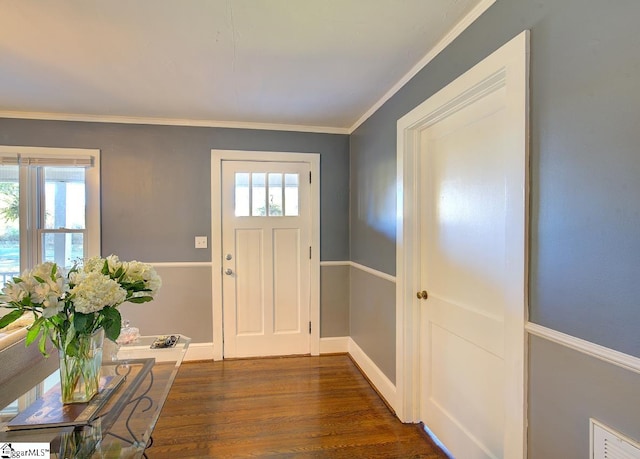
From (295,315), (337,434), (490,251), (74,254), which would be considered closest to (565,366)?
(490,251)

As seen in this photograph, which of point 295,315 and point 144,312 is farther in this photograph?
point 295,315

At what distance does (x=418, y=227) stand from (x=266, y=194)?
5.34ft

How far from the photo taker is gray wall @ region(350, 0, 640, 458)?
0.85 meters

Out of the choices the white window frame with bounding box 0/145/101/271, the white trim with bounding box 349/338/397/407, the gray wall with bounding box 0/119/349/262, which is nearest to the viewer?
the white trim with bounding box 349/338/397/407

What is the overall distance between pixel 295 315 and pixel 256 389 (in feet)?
2.75

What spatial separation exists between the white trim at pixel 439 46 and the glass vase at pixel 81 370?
201cm

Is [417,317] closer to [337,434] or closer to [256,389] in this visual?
[337,434]

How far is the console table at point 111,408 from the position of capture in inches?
40.9

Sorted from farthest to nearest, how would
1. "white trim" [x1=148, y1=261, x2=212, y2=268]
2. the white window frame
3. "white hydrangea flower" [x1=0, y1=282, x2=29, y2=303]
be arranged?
"white trim" [x1=148, y1=261, x2=212, y2=268] < the white window frame < "white hydrangea flower" [x1=0, y1=282, x2=29, y2=303]

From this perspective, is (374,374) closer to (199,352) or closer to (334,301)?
(334,301)

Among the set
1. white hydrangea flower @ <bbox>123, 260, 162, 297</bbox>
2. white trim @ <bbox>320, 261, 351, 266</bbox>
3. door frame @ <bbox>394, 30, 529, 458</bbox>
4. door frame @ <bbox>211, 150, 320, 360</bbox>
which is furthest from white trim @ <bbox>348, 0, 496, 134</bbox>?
white hydrangea flower @ <bbox>123, 260, 162, 297</bbox>

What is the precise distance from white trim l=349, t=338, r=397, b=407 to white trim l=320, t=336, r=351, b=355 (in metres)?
0.07

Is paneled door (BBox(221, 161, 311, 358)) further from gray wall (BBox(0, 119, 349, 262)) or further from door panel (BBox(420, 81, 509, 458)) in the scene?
door panel (BBox(420, 81, 509, 458))

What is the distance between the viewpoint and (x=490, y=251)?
1451mm
